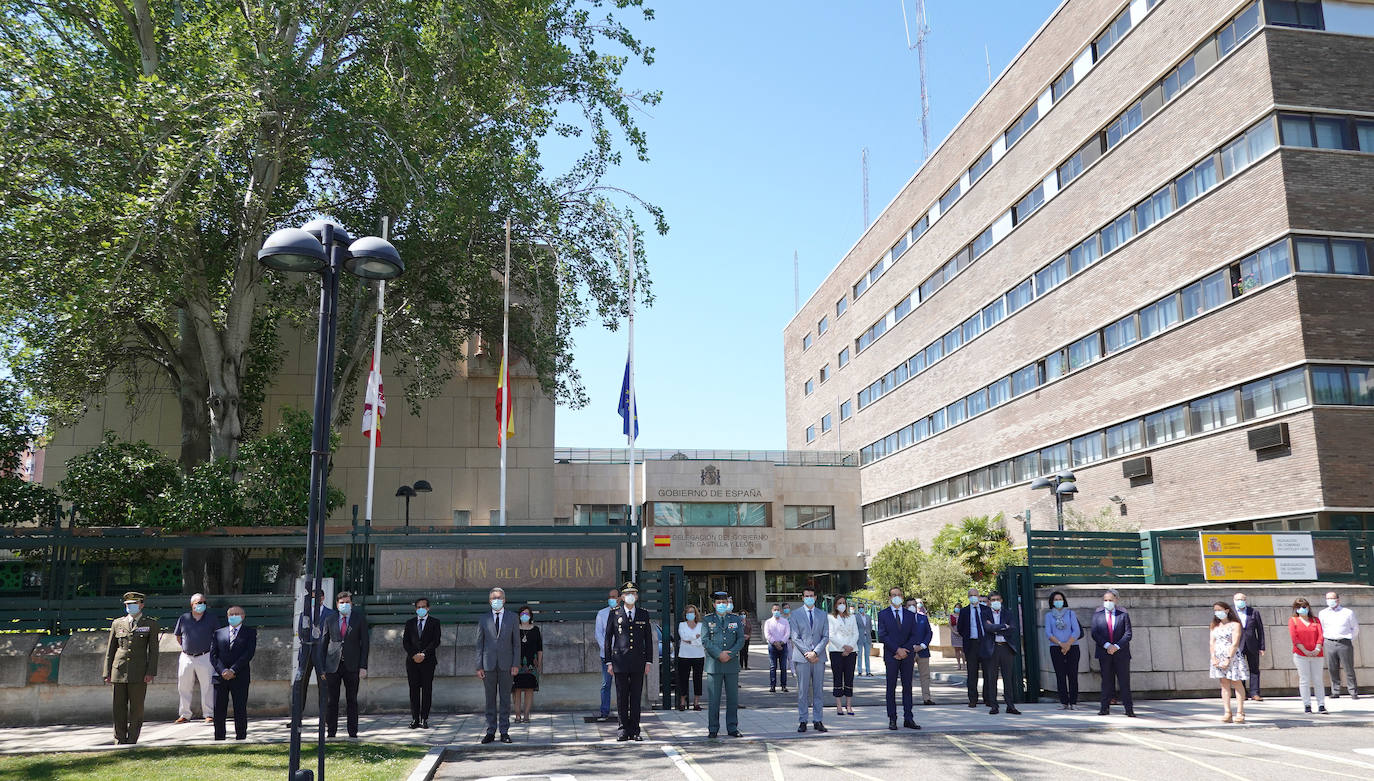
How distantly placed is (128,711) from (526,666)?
5155 millimetres

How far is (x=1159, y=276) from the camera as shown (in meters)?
29.2

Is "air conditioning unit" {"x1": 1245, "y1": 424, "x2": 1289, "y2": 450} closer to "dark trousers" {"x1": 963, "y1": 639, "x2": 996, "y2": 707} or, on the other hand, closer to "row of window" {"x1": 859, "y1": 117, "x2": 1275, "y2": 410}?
"row of window" {"x1": 859, "y1": 117, "x2": 1275, "y2": 410}

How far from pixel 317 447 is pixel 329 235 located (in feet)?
6.15

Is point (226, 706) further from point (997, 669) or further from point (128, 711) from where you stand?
point (997, 669)

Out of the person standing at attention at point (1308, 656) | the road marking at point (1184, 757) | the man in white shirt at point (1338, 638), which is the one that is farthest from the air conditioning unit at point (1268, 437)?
the road marking at point (1184, 757)

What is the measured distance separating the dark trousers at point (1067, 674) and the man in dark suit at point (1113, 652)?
717 mm

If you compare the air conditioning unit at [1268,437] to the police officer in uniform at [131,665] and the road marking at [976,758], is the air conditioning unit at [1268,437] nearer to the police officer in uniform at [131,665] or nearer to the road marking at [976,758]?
the road marking at [976,758]

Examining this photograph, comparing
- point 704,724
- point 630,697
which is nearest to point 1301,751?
point 704,724

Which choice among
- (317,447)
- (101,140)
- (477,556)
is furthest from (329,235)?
(101,140)

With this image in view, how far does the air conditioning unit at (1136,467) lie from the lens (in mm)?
29547

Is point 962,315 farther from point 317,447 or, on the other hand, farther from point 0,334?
point 317,447

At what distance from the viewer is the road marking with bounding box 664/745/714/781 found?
931 centimetres

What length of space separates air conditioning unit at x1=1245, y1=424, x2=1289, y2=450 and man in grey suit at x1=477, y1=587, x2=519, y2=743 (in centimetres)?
2048

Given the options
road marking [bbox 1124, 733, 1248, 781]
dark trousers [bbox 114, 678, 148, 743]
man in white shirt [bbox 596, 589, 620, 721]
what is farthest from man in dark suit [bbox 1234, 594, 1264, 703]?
dark trousers [bbox 114, 678, 148, 743]
